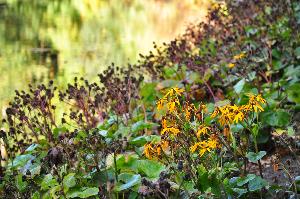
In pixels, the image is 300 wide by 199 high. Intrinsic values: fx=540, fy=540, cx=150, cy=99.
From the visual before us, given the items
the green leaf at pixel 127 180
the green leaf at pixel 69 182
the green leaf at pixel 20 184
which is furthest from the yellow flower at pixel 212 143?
the green leaf at pixel 20 184

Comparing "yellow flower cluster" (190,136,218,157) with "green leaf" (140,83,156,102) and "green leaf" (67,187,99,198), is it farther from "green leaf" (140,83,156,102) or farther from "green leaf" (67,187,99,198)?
"green leaf" (140,83,156,102)

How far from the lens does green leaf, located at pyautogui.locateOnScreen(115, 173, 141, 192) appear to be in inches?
103

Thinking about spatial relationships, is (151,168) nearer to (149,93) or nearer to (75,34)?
(149,93)

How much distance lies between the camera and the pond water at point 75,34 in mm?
9609

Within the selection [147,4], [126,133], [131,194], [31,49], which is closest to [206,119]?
[126,133]

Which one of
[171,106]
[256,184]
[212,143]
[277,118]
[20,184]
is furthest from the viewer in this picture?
[277,118]

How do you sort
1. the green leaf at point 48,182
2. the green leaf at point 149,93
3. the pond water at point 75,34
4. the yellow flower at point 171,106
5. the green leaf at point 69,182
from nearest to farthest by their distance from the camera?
the yellow flower at point 171,106
the green leaf at point 69,182
the green leaf at point 48,182
the green leaf at point 149,93
the pond water at point 75,34

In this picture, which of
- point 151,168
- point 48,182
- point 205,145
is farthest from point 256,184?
point 48,182

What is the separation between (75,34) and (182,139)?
38.2 feet

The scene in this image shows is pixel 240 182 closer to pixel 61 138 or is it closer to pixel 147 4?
pixel 61 138

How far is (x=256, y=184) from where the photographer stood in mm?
2568

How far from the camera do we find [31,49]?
11844mm

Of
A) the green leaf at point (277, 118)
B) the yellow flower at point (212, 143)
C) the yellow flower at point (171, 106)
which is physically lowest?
the green leaf at point (277, 118)

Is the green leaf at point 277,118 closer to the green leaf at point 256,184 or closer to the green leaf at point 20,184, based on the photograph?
the green leaf at point 256,184
